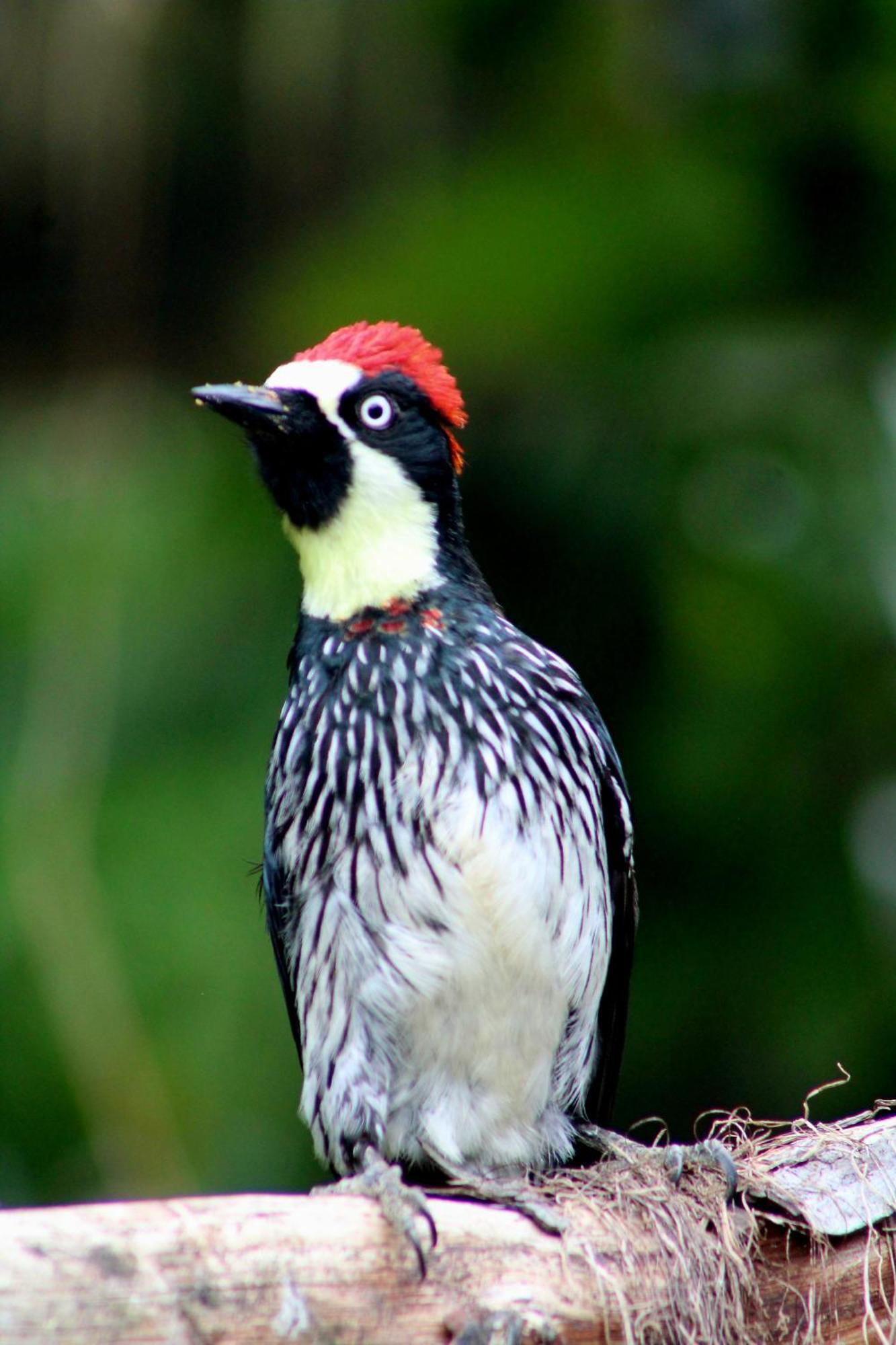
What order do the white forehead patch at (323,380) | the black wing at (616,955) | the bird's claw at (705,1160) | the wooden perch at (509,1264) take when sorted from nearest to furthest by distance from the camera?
the wooden perch at (509,1264)
the bird's claw at (705,1160)
the white forehead patch at (323,380)
the black wing at (616,955)

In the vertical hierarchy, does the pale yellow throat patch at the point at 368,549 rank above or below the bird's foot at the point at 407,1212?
above

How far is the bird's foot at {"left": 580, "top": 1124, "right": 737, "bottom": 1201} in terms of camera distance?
10.0ft

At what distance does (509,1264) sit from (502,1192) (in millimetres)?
440

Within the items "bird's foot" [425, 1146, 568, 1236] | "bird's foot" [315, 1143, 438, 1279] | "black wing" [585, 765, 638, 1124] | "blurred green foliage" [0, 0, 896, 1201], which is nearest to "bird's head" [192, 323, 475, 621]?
"black wing" [585, 765, 638, 1124]

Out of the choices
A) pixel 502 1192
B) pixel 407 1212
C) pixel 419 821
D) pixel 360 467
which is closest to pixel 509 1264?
pixel 407 1212

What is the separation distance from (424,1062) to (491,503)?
239cm

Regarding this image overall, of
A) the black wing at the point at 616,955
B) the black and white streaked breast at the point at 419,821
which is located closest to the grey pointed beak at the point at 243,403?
the black and white streaked breast at the point at 419,821

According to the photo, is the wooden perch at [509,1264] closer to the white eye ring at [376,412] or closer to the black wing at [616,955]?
the black wing at [616,955]

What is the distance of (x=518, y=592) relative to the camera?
5281 millimetres

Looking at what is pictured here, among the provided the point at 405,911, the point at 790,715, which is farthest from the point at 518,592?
the point at 405,911

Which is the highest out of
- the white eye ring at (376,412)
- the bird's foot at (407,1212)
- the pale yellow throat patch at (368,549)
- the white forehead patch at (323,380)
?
the white forehead patch at (323,380)

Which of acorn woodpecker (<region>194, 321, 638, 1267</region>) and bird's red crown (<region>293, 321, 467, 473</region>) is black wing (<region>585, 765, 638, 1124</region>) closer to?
acorn woodpecker (<region>194, 321, 638, 1267</region>)

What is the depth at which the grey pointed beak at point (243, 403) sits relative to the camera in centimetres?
333

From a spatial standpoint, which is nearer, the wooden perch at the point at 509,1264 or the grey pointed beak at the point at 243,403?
the wooden perch at the point at 509,1264
